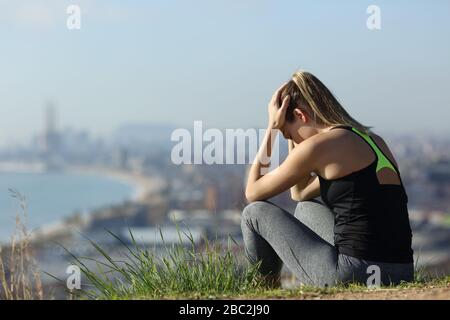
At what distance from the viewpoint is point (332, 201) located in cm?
319

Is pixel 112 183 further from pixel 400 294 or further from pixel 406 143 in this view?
pixel 400 294

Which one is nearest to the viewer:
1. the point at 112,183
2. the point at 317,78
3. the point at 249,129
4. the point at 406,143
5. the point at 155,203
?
the point at 317,78

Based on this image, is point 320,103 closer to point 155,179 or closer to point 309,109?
point 309,109

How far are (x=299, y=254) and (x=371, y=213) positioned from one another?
0.35m

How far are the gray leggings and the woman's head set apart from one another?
0.36 metres

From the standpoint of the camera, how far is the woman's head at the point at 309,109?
3.22 meters

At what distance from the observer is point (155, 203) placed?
332ft

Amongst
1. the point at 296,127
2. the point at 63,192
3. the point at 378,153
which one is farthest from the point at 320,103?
the point at 63,192

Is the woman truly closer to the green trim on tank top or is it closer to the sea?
the green trim on tank top

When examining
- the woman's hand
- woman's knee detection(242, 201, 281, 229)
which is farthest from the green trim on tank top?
woman's knee detection(242, 201, 281, 229)

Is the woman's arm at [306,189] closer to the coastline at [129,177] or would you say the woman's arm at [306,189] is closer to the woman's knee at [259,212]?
the woman's knee at [259,212]

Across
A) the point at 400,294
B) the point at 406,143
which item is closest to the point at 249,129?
the point at 400,294

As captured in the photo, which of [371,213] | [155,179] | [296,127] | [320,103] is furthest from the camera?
[155,179]
